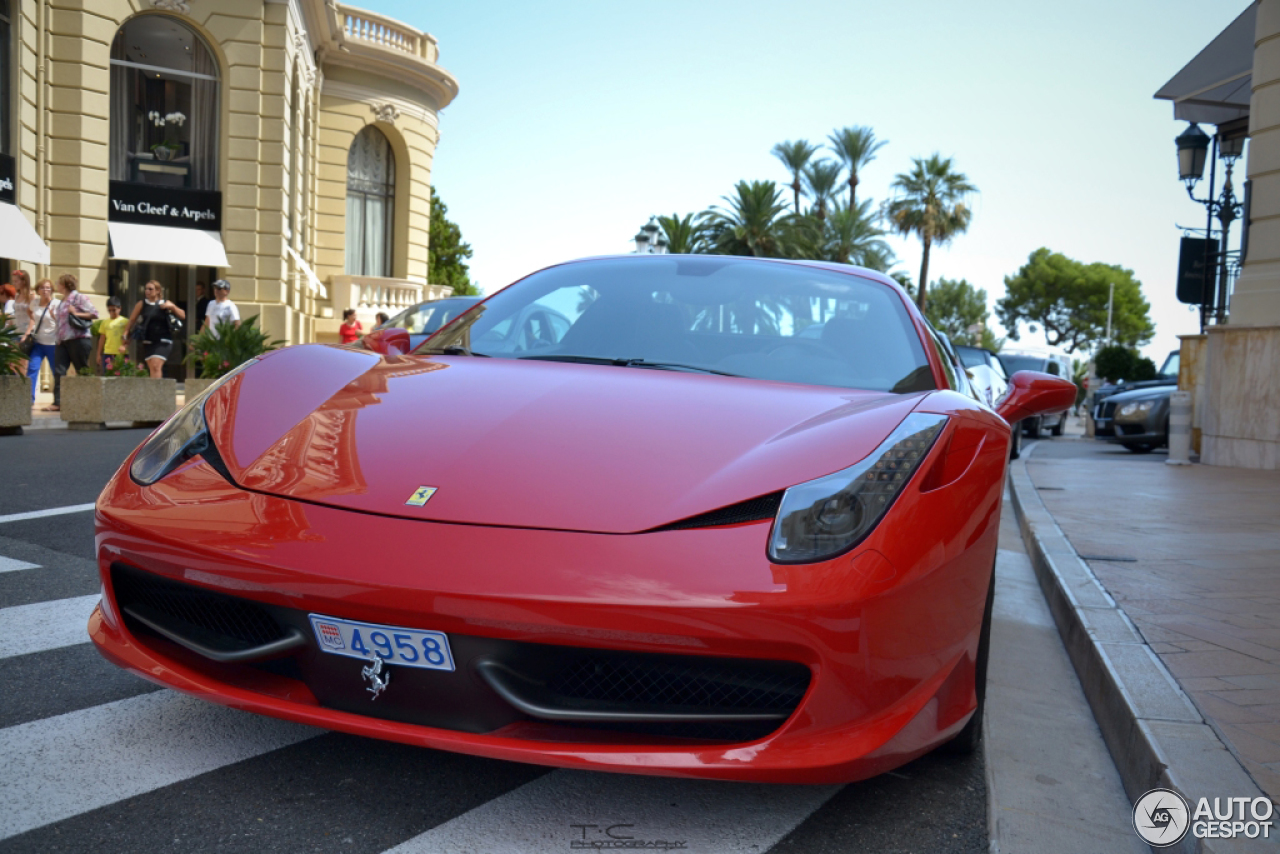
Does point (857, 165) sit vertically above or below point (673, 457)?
above

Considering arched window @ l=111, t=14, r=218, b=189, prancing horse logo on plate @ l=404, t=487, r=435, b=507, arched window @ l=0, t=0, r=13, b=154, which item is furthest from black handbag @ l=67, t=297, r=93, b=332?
prancing horse logo on plate @ l=404, t=487, r=435, b=507

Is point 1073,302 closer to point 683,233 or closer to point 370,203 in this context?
point 683,233

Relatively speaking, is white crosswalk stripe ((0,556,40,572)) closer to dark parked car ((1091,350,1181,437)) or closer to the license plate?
the license plate

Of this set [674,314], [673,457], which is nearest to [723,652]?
[673,457]

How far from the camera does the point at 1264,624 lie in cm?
393

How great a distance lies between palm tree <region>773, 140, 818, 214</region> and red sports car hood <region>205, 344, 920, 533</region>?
169 ft

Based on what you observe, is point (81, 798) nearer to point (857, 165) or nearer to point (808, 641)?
point (808, 641)

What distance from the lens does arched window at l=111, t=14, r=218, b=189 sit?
840 inches

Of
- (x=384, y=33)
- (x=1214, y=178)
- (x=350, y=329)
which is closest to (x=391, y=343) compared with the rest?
(x=350, y=329)

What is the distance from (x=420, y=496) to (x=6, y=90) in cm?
1953

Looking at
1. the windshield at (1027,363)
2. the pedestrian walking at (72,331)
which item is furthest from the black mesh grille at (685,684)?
the windshield at (1027,363)

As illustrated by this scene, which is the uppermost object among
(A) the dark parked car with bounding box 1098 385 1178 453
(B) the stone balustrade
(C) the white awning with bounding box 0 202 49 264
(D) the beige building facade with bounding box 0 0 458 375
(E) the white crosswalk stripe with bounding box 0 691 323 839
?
(B) the stone balustrade

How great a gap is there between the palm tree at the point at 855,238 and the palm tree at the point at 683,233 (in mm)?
5951

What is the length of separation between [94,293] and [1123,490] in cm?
1736
